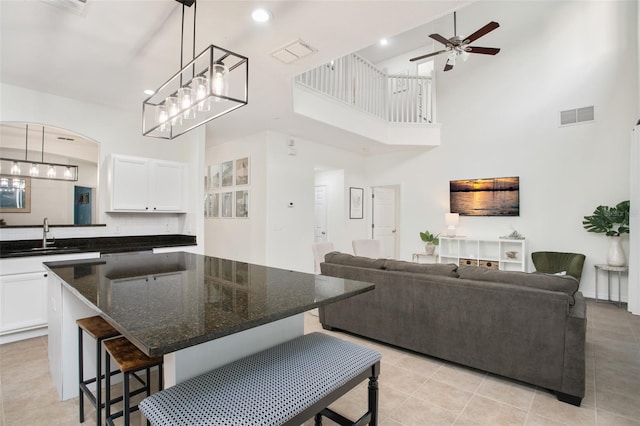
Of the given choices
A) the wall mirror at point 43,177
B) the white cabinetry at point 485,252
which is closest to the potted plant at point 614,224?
the white cabinetry at point 485,252

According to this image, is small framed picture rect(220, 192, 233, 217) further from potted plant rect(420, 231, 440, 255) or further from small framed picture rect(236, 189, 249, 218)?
potted plant rect(420, 231, 440, 255)

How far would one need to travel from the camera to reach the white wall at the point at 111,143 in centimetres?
354

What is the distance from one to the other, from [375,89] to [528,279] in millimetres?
4810

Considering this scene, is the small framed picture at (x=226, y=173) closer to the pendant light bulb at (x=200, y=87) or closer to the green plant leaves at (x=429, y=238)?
the green plant leaves at (x=429, y=238)

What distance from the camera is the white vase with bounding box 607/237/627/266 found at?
4521 mm

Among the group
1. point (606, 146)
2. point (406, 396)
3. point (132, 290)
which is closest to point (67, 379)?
point (132, 290)

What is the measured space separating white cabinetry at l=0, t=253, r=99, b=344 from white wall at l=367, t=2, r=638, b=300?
6.13 metres

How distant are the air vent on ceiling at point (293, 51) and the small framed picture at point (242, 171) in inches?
115

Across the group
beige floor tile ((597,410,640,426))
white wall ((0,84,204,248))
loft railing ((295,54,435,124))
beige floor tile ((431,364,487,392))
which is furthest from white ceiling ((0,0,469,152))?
beige floor tile ((597,410,640,426))

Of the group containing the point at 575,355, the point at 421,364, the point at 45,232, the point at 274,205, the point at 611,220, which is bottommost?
the point at 421,364

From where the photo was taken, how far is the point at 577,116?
5113 millimetres

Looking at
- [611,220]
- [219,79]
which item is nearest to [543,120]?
[611,220]

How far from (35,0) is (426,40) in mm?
7236

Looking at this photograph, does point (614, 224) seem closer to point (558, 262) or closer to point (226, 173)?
point (558, 262)
